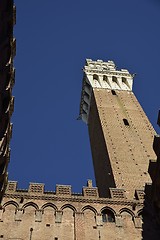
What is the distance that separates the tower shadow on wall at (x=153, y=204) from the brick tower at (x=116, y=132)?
5.76 feet

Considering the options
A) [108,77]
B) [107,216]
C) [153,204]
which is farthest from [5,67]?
[108,77]

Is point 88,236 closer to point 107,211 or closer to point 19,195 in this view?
point 107,211

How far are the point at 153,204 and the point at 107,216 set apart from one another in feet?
7.09

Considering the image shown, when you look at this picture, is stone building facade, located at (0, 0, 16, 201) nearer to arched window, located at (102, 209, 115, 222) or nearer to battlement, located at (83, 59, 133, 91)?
arched window, located at (102, 209, 115, 222)

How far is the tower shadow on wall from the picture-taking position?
14953 mm

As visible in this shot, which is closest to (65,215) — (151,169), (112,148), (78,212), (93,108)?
(78,212)

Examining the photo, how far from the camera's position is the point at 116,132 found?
23.8 metres

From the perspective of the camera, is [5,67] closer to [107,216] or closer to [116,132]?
[107,216]

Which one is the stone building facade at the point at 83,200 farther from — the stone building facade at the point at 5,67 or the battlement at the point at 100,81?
the battlement at the point at 100,81

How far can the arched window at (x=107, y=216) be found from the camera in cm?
1571

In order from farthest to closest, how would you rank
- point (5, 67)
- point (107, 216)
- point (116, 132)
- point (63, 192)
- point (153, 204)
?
point (116, 132) < point (63, 192) < point (153, 204) < point (107, 216) < point (5, 67)

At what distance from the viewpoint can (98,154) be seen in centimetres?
2445

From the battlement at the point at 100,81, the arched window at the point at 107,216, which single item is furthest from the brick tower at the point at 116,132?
the arched window at the point at 107,216

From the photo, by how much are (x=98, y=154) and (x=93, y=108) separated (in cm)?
648
